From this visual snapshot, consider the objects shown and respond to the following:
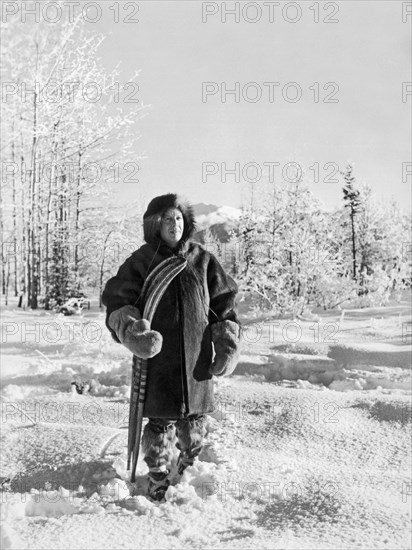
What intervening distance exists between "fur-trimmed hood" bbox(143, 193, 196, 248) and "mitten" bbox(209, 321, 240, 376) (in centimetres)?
55

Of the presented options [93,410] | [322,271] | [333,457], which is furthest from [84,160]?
[333,457]

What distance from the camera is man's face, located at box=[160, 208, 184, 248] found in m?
2.85

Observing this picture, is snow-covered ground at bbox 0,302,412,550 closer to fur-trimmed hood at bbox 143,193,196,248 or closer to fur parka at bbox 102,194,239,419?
fur parka at bbox 102,194,239,419

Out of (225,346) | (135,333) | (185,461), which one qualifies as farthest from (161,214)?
(185,461)

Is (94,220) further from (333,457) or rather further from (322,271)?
(333,457)

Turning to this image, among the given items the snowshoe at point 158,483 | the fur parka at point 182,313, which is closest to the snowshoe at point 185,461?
the snowshoe at point 158,483

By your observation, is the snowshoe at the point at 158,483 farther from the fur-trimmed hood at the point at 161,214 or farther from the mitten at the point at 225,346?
the fur-trimmed hood at the point at 161,214

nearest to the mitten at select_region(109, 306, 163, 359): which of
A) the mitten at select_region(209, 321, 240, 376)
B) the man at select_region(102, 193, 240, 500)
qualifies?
the man at select_region(102, 193, 240, 500)

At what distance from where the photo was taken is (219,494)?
8.38 ft

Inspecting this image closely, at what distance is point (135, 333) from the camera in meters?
2.54

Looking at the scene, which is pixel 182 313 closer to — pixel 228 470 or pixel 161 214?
pixel 161 214

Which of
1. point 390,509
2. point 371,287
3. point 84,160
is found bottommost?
point 390,509

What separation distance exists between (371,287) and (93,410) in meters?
12.2

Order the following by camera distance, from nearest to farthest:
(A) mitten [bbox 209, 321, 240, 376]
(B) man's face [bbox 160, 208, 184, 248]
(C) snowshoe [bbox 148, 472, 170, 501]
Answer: (C) snowshoe [bbox 148, 472, 170, 501] < (A) mitten [bbox 209, 321, 240, 376] < (B) man's face [bbox 160, 208, 184, 248]
